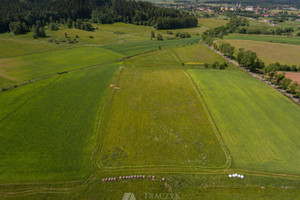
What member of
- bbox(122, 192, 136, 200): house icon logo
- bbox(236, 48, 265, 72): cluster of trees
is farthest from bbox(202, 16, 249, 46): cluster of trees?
bbox(122, 192, 136, 200): house icon logo

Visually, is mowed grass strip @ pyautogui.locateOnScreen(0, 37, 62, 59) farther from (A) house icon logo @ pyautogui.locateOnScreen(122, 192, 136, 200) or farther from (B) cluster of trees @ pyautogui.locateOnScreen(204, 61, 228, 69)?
(A) house icon logo @ pyautogui.locateOnScreen(122, 192, 136, 200)

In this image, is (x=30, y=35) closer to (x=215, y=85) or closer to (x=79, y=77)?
(x=79, y=77)

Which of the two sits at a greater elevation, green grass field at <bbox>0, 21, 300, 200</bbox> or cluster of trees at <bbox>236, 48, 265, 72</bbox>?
cluster of trees at <bbox>236, 48, 265, 72</bbox>

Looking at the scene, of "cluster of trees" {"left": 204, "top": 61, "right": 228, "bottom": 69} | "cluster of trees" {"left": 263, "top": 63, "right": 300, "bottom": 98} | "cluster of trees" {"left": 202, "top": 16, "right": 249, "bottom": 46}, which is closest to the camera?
"cluster of trees" {"left": 263, "top": 63, "right": 300, "bottom": 98}

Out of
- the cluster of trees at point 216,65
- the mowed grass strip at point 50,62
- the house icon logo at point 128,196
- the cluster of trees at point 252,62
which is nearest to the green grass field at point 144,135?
the house icon logo at point 128,196

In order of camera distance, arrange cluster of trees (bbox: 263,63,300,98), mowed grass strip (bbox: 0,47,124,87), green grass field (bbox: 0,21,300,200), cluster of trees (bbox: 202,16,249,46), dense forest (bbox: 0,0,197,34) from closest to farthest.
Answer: green grass field (bbox: 0,21,300,200)
cluster of trees (bbox: 263,63,300,98)
mowed grass strip (bbox: 0,47,124,87)
cluster of trees (bbox: 202,16,249,46)
dense forest (bbox: 0,0,197,34)

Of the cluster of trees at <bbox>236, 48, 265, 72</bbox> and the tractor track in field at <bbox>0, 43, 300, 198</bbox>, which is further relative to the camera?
the cluster of trees at <bbox>236, 48, 265, 72</bbox>

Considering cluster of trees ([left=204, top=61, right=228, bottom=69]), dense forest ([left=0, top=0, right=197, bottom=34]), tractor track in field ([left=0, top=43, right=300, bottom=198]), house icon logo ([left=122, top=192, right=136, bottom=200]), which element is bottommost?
house icon logo ([left=122, top=192, right=136, bottom=200])
